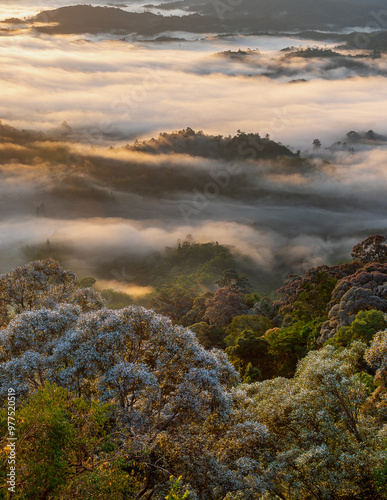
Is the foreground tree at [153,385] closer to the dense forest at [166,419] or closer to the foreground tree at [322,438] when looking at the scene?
the dense forest at [166,419]

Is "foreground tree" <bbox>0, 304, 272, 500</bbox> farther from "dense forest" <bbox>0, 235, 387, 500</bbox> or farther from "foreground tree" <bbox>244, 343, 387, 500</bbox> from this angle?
"foreground tree" <bbox>244, 343, 387, 500</bbox>

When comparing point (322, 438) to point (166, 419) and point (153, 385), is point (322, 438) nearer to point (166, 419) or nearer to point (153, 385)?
point (166, 419)

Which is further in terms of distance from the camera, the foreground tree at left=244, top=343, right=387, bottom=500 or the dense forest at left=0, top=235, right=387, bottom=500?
the foreground tree at left=244, top=343, right=387, bottom=500

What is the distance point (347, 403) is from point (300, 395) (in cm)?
246

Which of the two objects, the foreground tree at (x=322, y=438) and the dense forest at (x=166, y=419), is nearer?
the dense forest at (x=166, y=419)

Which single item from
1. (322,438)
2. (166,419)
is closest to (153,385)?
(166,419)

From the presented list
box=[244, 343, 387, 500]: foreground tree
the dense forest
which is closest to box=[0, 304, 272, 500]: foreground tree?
the dense forest

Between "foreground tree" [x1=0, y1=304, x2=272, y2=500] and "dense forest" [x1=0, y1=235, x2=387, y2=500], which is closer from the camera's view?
"dense forest" [x1=0, y1=235, x2=387, y2=500]

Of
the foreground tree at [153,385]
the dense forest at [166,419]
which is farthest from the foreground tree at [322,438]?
the foreground tree at [153,385]

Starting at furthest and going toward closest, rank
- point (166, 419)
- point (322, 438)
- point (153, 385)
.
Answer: point (322, 438)
point (166, 419)
point (153, 385)

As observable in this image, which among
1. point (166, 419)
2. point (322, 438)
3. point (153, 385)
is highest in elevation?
point (153, 385)

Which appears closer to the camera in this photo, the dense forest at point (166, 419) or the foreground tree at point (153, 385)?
the dense forest at point (166, 419)

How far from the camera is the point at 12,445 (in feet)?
51.3

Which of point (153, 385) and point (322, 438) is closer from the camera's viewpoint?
point (153, 385)
